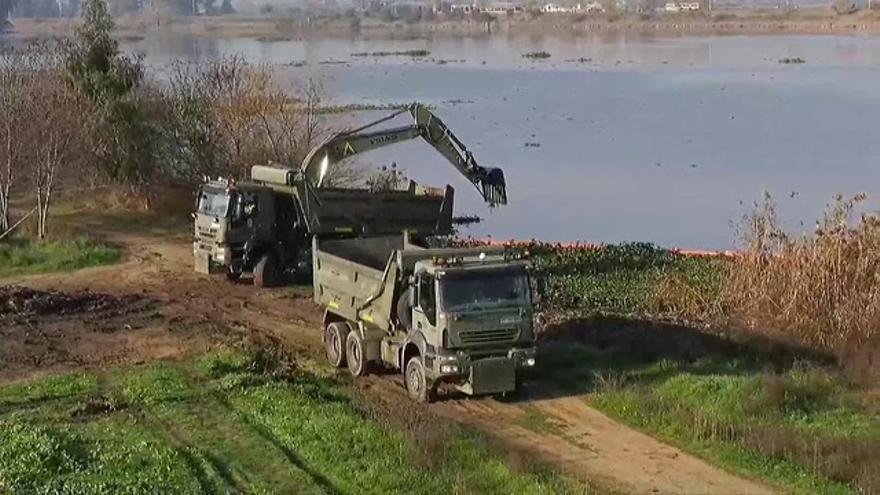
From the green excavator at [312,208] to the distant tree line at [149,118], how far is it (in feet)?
31.3

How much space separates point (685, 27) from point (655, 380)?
135 meters

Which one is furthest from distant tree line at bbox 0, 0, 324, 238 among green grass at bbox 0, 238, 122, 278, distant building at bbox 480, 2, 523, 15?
distant building at bbox 480, 2, 523, 15

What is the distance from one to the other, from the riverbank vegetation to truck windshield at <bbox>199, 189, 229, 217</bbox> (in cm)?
735

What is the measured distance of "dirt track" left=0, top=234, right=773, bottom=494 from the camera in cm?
1567

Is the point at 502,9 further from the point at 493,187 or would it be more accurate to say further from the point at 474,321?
the point at 474,321

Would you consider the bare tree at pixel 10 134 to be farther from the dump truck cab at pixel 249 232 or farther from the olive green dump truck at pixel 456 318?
the olive green dump truck at pixel 456 318

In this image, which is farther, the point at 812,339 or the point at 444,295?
the point at 812,339

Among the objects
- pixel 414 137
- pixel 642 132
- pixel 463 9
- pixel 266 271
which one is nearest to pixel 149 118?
pixel 266 271

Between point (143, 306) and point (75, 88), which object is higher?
point (75, 88)

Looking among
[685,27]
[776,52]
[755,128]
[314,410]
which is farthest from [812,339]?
[685,27]

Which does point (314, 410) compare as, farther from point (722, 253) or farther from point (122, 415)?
point (722, 253)

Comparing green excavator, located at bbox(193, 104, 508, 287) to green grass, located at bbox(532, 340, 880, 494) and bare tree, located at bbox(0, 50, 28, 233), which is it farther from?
bare tree, located at bbox(0, 50, 28, 233)

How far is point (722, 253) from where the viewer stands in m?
31.4

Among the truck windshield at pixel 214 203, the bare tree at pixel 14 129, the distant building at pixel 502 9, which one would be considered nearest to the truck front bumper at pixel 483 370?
A: the truck windshield at pixel 214 203
